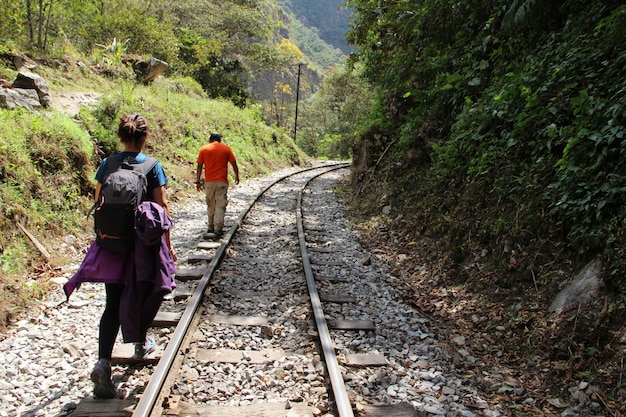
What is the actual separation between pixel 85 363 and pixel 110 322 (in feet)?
2.26

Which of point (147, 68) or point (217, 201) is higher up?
point (147, 68)

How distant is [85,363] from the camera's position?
345 centimetres

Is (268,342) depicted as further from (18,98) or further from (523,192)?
(18,98)

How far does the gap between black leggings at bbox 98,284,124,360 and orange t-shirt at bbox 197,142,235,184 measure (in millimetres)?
4526

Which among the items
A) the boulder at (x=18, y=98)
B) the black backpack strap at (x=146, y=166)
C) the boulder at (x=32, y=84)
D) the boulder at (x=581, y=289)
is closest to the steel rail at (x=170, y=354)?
the black backpack strap at (x=146, y=166)

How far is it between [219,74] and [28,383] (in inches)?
1049

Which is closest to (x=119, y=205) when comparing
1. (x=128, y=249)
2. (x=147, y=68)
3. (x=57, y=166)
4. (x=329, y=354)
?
(x=128, y=249)

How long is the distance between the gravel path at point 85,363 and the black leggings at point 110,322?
319 mm

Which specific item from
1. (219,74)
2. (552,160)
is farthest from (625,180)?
(219,74)

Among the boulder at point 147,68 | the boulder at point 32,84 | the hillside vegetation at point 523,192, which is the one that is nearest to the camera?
the hillside vegetation at point 523,192

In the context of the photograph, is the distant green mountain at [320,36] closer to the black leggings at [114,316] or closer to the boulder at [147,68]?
the boulder at [147,68]

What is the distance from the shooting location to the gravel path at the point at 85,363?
9.82ft

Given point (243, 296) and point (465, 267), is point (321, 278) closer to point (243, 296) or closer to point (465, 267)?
point (243, 296)

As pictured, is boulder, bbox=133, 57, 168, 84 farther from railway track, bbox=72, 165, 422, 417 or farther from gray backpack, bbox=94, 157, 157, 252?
gray backpack, bbox=94, 157, 157, 252
